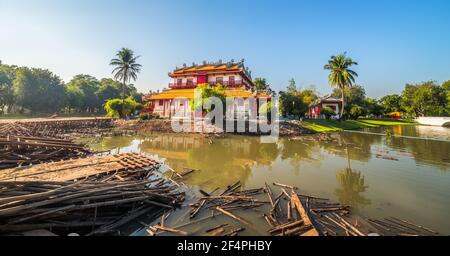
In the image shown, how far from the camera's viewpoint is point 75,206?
19.4 feet

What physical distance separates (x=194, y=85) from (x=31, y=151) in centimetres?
3327

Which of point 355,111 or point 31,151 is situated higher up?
point 355,111

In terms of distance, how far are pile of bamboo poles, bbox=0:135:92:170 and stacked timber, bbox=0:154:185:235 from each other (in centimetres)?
267

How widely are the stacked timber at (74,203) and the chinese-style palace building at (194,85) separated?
27669mm

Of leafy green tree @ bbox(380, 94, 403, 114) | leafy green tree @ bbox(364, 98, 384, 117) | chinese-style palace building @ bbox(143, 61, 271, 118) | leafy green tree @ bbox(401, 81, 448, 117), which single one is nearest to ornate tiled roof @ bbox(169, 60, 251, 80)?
chinese-style palace building @ bbox(143, 61, 271, 118)

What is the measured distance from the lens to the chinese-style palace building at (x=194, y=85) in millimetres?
37281

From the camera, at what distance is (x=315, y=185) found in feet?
36.1

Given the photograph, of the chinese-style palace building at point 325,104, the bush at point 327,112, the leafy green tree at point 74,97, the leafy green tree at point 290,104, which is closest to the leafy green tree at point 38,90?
the leafy green tree at point 74,97

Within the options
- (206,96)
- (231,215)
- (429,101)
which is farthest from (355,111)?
(231,215)

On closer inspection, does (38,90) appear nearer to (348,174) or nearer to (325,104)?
(348,174)

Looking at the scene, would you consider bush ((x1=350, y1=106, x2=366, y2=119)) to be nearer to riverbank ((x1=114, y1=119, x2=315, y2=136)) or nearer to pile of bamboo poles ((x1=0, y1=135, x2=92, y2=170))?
riverbank ((x1=114, y1=119, x2=315, y2=136))

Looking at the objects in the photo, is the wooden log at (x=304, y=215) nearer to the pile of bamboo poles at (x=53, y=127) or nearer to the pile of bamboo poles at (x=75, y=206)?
the pile of bamboo poles at (x=75, y=206)
